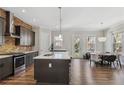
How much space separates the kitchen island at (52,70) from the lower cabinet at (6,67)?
46.7 inches

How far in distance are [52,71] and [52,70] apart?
0.10 feet

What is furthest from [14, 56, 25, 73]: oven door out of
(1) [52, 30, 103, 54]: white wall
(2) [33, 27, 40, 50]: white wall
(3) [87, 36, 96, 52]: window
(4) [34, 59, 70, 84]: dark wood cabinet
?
(3) [87, 36, 96, 52]: window

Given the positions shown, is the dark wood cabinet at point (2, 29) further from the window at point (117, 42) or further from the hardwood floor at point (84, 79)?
the window at point (117, 42)

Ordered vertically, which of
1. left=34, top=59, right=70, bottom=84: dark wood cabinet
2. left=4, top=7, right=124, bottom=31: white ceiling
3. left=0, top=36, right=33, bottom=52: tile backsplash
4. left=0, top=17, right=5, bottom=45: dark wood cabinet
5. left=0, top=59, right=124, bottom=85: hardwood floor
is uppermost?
left=4, top=7, right=124, bottom=31: white ceiling

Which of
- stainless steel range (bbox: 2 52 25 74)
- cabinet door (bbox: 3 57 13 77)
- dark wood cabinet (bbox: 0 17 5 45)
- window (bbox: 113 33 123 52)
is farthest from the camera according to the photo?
window (bbox: 113 33 123 52)

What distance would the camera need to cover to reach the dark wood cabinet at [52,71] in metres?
4.67

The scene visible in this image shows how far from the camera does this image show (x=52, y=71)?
470cm

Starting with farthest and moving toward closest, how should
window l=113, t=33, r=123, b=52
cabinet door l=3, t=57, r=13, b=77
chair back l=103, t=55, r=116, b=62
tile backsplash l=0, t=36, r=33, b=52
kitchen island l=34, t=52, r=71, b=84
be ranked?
1. window l=113, t=33, r=123, b=52
2. chair back l=103, t=55, r=116, b=62
3. tile backsplash l=0, t=36, r=33, b=52
4. cabinet door l=3, t=57, r=13, b=77
5. kitchen island l=34, t=52, r=71, b=84

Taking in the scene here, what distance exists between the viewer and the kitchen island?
4.67 metres

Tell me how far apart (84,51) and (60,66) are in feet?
30.9

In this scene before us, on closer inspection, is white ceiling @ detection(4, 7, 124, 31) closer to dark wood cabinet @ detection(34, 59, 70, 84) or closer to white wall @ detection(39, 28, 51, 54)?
dark wood cabinet @ detection(34, 59, 70, 84)
